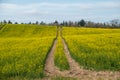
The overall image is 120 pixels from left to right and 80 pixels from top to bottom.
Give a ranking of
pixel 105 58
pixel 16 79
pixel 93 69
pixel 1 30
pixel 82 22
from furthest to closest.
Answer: pixel 82 22
pixel 1 30
pixel 105 58
pixel 93 69
pixel 16 79

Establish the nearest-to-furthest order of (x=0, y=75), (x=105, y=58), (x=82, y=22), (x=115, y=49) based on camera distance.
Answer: (x=0, y=75) < (x=105, y=58) < (x=115, y=49) < (x=82, y=22)

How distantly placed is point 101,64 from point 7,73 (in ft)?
30.4

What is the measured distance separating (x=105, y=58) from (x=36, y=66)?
7.74 m

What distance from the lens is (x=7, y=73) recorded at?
26.5 metres

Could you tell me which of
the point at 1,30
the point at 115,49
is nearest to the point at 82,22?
the point at 1,30

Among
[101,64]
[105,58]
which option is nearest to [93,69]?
[101,64]

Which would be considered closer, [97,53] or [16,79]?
[16,79]

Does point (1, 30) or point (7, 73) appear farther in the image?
point (1, 30)

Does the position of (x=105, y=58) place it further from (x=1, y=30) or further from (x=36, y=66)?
(x=1, y=30)

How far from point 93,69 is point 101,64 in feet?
6.58

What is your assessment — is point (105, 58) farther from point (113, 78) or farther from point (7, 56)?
point (7, 56)

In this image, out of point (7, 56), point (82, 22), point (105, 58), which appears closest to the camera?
point (105, 58)

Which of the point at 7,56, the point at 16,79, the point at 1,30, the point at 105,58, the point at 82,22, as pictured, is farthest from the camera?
the point at 82,22

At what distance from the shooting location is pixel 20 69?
27.2m
